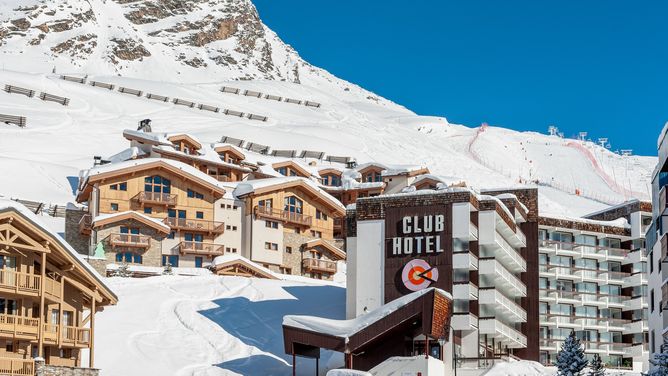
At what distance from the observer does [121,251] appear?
270ft

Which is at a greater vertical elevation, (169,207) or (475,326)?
(169,207)

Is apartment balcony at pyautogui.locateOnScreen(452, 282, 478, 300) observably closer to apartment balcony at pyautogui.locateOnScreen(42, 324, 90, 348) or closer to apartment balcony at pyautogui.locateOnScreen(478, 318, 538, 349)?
apartment balcony at pyautogui.locateOnScreen(478, 318, 538, 349)

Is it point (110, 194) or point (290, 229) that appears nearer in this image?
point (110, 194)

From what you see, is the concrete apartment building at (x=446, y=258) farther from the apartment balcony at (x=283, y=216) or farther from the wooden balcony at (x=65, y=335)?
the wooden balcony at (x=65, y=335)

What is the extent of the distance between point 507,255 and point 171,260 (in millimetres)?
26552

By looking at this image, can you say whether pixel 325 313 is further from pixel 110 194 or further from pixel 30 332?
pixel 30 332

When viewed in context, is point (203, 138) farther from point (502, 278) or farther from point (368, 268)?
point (502, 278)

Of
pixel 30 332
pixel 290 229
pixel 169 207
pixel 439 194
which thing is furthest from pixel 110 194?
pixel 30 332

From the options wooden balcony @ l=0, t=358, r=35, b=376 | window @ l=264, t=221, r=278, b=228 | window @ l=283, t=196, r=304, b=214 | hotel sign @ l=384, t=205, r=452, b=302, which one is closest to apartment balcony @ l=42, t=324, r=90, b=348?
wooden balcony @ l=0, t=358, r=35, b=376

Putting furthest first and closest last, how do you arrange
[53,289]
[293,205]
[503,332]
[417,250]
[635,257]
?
[293,205] → [635,257] → [503,332] → [417,250] → [53,289]

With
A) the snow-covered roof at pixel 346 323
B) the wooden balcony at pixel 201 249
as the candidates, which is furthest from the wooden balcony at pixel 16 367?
the wooden balcony at pixel 201 249

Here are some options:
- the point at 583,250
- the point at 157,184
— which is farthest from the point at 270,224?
the point at 583,250

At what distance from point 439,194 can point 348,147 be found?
93.9 metres

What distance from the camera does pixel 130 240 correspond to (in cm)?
8244
